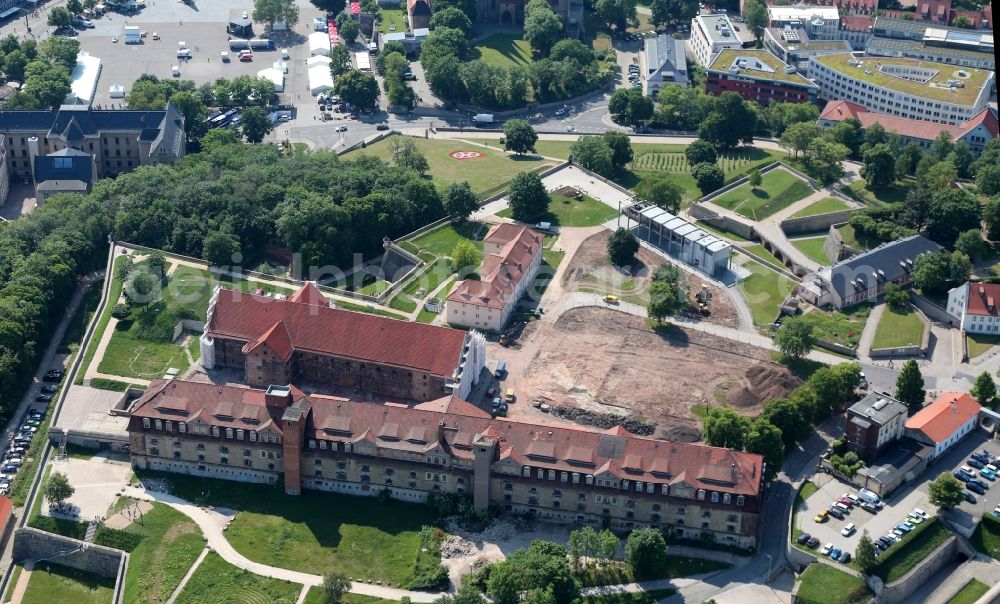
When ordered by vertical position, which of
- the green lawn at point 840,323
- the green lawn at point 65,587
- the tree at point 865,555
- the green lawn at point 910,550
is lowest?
the green lawn at point 65,587

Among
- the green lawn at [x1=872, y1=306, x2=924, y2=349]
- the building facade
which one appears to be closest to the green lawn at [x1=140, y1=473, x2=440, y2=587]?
the building facade

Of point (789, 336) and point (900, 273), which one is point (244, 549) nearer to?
point (789, 336)

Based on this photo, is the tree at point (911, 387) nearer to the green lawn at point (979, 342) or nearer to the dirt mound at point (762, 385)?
the dirt mound at point (762, 385)

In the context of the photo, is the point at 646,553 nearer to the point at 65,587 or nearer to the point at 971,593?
the point at 971,593

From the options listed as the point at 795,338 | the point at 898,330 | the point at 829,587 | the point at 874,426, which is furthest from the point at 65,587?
the point at 898,330

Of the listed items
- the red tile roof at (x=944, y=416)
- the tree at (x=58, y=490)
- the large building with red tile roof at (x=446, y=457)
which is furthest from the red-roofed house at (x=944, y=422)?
the tree at (x=58, y=490)
